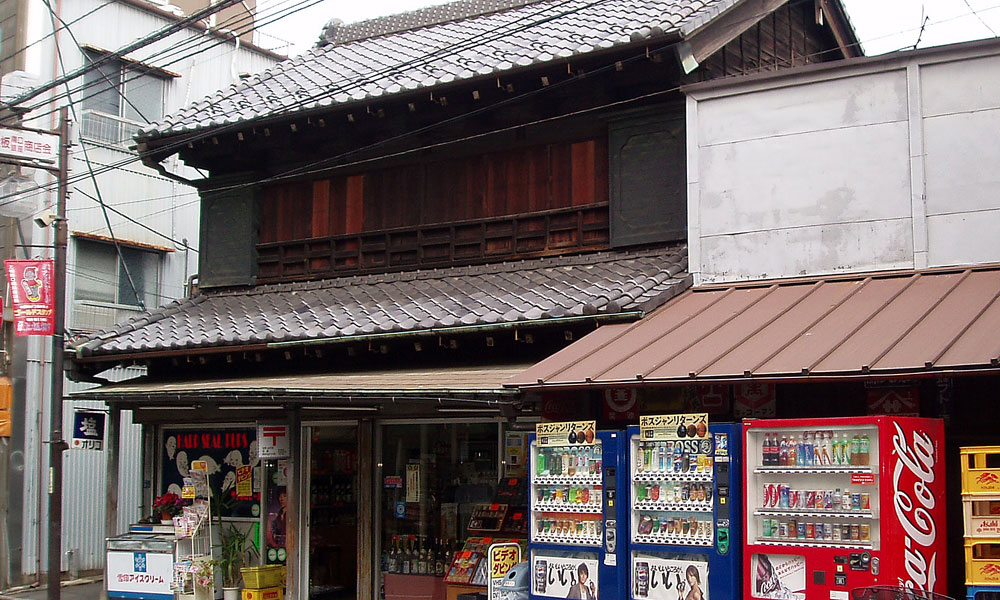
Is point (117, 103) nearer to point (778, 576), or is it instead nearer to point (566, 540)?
point (566, 540)

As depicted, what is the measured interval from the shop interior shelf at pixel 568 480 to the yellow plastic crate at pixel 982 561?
3322mm

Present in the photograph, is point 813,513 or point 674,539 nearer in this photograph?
point 813,513

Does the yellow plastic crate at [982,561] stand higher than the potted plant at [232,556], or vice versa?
the yellow plastic crate at [982,561]

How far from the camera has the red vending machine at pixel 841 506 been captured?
846 centimetres

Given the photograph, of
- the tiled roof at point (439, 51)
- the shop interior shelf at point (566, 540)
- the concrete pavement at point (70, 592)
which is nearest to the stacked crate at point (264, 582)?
the concrete pavement at point (70, 592)

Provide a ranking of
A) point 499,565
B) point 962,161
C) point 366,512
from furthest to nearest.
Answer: point 366,512
point 499,565
point 962,161

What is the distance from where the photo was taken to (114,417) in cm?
1577

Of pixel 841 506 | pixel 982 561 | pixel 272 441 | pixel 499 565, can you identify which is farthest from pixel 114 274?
pixel 982 561

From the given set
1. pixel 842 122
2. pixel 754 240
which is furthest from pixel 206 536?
pixel 842 122

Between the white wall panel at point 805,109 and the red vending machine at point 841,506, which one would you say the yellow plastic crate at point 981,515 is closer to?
the red vending machine at point 841,506

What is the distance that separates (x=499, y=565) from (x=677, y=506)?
2.36m

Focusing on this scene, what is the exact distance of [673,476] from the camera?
31.9 feet

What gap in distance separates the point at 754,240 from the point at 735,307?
1093mm

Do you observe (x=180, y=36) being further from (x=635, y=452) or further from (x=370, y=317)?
(x=635, y=452)
